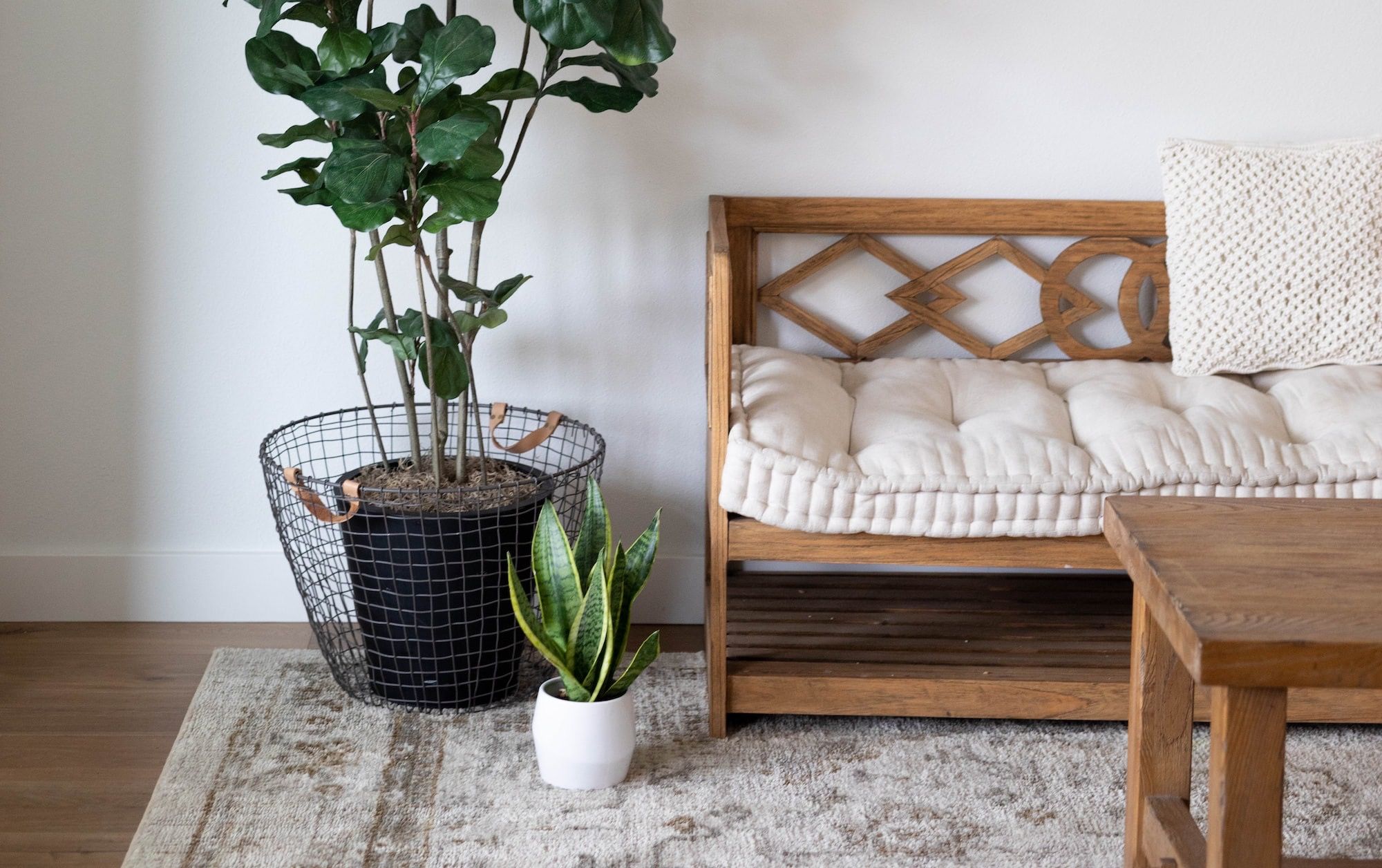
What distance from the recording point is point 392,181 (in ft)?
5.44

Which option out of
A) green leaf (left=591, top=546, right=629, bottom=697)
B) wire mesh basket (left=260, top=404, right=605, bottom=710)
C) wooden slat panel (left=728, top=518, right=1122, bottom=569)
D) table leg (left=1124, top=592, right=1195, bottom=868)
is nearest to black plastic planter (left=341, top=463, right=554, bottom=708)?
wire mesh basket (left=260, top=404, right=605, bottom=710)

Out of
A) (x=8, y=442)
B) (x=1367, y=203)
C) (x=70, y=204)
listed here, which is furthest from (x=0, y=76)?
(x=1367, y=203)

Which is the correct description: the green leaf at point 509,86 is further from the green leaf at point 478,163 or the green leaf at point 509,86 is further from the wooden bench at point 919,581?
the wooden bench at point 919,581

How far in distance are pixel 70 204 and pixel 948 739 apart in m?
1.75

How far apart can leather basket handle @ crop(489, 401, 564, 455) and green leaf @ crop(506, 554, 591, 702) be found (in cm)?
37

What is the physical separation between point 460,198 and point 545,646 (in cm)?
62

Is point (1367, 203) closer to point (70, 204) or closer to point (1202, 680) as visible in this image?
point (1202, 680)

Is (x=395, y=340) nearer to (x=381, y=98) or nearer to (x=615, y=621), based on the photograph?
(x=381, y=98)

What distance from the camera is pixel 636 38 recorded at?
1729 millimetres

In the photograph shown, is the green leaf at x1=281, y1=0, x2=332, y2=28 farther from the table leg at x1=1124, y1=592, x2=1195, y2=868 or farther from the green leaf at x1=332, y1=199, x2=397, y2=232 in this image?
the table leg at x1=1124, y1=592, x2=1195, y2=868

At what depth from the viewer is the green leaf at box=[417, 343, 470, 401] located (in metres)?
1.82

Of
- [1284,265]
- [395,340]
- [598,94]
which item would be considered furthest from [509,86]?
[1284,265]

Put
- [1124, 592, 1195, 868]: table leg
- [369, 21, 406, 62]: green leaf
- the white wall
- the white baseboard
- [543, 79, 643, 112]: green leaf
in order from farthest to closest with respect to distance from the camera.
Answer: the white baseboard → the white wall → [543, 79, 643, 112]: green leaf → [369, 21, 406, 62]: green leaf → [1124, 592, 1195, 868]: table leg

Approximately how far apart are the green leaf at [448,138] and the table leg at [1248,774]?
3.55 ft
